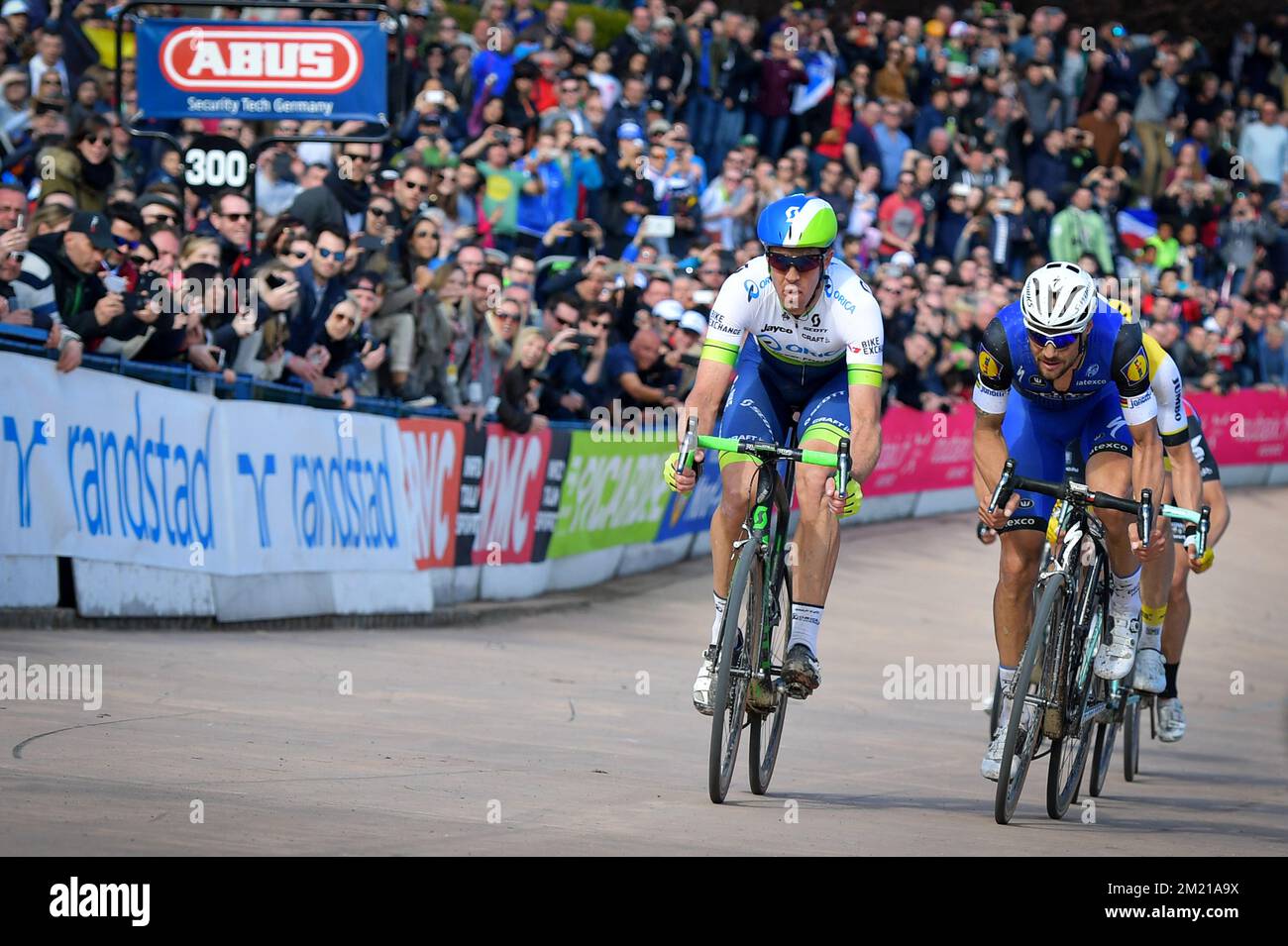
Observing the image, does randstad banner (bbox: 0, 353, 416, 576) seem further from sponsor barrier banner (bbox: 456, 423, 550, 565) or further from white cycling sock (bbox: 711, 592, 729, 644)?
white cycling sock (bbox: 711, 592, 729, 644)

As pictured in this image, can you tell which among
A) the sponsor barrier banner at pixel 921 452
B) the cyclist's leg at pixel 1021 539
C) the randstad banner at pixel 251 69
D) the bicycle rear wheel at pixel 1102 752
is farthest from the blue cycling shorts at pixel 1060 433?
the sponsor barrier banner at pixel 921 452

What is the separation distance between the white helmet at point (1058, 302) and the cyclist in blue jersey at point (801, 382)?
0.57 m

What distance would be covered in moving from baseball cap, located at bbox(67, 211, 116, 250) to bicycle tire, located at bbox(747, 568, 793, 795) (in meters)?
4.90

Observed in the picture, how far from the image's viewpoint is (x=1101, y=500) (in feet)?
25.1

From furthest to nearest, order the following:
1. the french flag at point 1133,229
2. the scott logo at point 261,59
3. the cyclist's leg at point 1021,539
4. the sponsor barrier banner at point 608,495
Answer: the french flag at point 1133,229, the sponsor barrier banner at point 608,495, the scott logo at point 261,59, the cyclist's leg at point 1021,539

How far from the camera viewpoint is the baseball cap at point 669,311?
667 inches

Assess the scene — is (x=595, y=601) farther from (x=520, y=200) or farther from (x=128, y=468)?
(x=128, y=468)

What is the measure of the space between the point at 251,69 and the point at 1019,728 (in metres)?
7.37

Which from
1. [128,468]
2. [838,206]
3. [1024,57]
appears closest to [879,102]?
[838,206]

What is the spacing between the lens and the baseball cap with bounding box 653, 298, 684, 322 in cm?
1694

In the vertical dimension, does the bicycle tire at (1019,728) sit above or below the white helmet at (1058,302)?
below

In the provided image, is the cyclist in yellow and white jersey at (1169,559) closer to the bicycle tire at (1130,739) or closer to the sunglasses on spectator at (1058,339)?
the bicycle tire at (1130,739)

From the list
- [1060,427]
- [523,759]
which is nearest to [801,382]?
[1060,427]

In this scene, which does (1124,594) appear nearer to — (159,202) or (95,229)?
(95,229)
